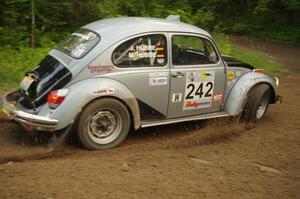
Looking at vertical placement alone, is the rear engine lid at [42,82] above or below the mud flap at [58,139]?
above

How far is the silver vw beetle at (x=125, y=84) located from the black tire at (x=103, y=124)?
0.5 inches

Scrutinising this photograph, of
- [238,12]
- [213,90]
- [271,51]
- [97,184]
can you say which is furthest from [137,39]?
[238,12]

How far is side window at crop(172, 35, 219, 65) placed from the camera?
6.77 meters

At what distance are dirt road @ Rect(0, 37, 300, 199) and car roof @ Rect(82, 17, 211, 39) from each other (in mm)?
1631

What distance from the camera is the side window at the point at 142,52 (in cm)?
632

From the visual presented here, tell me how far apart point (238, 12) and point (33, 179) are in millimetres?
22583

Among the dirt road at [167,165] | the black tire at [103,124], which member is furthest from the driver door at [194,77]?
the black tire at [103,124]

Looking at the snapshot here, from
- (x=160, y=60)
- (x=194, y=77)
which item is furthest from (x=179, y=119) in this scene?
(x=160, y=60)

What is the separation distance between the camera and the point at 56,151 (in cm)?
593

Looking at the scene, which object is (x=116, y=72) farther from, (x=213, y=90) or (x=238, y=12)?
(x=238, y=12)

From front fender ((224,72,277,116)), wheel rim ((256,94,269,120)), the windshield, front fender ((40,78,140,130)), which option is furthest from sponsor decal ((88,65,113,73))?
wheel rim ((256,94,269,120))

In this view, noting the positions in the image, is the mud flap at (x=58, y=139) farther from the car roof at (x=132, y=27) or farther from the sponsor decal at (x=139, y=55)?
the car roof at (x=132, y=27)

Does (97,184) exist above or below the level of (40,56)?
below

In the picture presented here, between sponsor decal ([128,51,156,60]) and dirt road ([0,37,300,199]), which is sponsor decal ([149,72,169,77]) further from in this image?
dirt road ([0,37,300,199])
